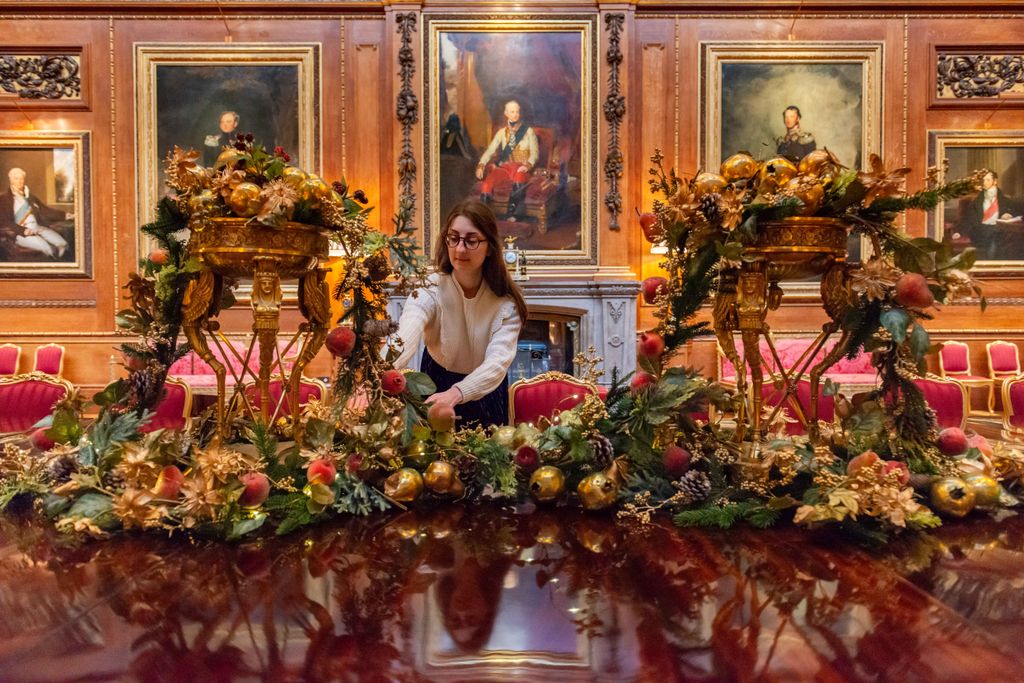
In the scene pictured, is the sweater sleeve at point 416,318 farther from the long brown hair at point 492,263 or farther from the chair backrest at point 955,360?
the chair backrest at point 955,360

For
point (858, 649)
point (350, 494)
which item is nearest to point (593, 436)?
point (350, 494)

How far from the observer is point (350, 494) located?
144cm

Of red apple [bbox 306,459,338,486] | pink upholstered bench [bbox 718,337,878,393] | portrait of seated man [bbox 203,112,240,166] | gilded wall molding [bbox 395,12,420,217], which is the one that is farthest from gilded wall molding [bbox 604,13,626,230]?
red apple [bbox 306,459,338,486]

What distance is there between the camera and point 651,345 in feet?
5.09

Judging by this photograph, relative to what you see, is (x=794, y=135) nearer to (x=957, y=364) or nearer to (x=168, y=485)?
(x=957, y=364)

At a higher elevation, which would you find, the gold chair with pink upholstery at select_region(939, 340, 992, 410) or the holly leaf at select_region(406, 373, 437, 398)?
Result: the holly leaf at select_region(406, 373, 437, 398)

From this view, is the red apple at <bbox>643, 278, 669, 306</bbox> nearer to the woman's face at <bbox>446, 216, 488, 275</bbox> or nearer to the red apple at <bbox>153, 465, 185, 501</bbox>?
the woman's face at <bbox>446, 216, 488, 275</bbox>

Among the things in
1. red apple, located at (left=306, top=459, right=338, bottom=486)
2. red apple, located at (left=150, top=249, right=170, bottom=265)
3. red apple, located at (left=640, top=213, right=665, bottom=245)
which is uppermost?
red apple, located at (left=640, top=213, right=665, bottom=245)

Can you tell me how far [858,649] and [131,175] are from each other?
27.4 feet

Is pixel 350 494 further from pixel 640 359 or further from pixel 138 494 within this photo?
pixel 640 359

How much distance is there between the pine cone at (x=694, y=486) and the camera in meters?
1.41

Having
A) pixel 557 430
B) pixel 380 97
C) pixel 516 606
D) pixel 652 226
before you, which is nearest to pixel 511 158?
pixel 380 97

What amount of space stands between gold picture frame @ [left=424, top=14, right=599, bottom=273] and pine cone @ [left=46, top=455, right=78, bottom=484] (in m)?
6.17

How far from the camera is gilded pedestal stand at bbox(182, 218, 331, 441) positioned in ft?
4.83
